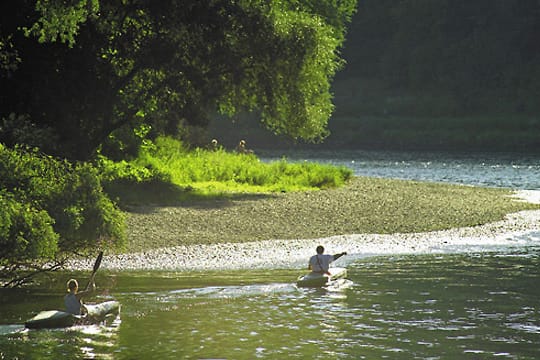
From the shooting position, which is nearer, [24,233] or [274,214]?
[24,233]

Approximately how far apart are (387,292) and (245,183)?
26929mm

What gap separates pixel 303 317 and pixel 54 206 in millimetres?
8339

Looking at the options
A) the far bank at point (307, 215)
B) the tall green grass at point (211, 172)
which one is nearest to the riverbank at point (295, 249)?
the far bank at point (307, 215)

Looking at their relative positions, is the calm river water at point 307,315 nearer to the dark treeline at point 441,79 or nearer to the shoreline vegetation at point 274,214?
the shoreline vegetation at point 274,214

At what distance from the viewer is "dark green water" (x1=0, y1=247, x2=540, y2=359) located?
23.2 meters

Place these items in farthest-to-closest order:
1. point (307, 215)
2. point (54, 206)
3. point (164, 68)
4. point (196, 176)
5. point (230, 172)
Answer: point (230, 172) < point (196, 176) < point (164, 68) < point (307, 215) < point (54, 206)

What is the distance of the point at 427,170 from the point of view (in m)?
92.4

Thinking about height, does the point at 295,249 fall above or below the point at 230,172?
below

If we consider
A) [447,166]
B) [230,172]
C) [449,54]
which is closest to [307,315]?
[230,172]

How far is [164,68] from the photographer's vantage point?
47.2m

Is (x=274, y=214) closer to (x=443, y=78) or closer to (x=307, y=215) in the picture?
(x=307, y=215)

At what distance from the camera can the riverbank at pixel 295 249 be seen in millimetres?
35406

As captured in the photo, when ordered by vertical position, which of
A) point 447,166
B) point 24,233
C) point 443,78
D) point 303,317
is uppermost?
point 443,78

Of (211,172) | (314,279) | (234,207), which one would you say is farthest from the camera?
(211,172)
